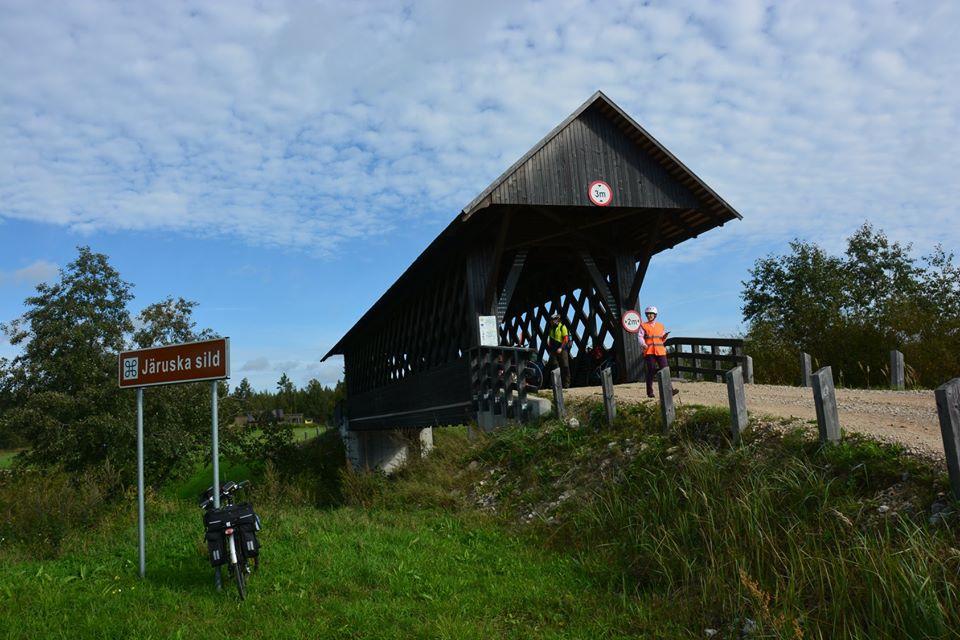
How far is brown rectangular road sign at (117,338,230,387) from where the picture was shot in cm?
701

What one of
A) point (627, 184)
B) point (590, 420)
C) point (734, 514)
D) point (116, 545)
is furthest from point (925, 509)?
point (627, 184)

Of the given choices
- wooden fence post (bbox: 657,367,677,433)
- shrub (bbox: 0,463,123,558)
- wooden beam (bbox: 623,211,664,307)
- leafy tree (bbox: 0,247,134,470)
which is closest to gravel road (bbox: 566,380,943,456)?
wooden fence post (bbox: 657,367,677,433)

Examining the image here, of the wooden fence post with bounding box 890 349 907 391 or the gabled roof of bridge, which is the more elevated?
the gabled roof of bridge

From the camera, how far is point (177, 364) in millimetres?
7254

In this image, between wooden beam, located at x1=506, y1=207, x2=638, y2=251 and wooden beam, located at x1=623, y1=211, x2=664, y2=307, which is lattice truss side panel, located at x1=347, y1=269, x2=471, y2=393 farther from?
wooden beam, located at x1=623, y1=211, x2=664, y2=307

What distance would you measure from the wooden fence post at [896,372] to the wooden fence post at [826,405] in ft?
26.2

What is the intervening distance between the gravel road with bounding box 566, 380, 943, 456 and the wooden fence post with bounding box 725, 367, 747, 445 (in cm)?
76

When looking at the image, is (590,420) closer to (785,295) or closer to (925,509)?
(925,509)

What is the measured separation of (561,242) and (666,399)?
8068 mm

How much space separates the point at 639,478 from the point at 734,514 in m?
1.67

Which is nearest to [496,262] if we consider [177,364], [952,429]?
[177,364]

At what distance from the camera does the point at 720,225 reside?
1541 centimetres

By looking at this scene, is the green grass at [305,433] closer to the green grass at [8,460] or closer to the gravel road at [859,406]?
the green grass at [8,460]

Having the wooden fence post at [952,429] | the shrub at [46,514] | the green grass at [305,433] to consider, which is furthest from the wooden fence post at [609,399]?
the green grass at [305,433]
